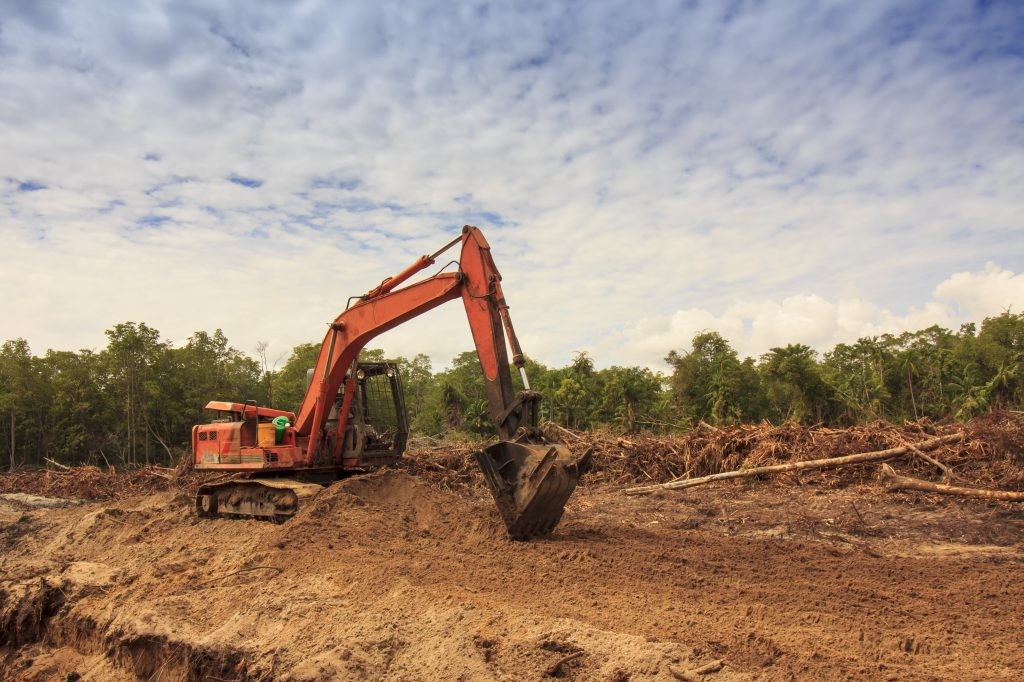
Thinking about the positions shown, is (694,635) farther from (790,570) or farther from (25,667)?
(25,667)

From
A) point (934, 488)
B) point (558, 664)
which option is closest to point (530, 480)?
point (558, 664)

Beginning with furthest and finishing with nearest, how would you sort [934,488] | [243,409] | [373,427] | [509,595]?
[373,427]
[243,409]
[934,488]
[509,595]

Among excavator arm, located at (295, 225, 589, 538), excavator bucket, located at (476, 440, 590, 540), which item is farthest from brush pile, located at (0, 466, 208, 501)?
excavator bucket, located at (476, 440, 590, 540)

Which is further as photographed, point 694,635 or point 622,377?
point 622,377

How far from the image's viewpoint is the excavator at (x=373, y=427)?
7.00 metres

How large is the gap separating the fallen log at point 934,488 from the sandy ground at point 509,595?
0.19m

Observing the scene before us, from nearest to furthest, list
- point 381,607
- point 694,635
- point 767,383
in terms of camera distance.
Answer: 1. point 694,635
2. point 381,607
3. point 767,383

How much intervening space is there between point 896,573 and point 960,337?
5387 centimetres

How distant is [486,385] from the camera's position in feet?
25.9

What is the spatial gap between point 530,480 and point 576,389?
3804 cm

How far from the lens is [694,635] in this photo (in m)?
4.39

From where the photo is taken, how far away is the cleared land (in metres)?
4.29

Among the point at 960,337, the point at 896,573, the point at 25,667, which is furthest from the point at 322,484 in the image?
the point at 960,337

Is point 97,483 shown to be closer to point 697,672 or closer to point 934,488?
point 934,488
